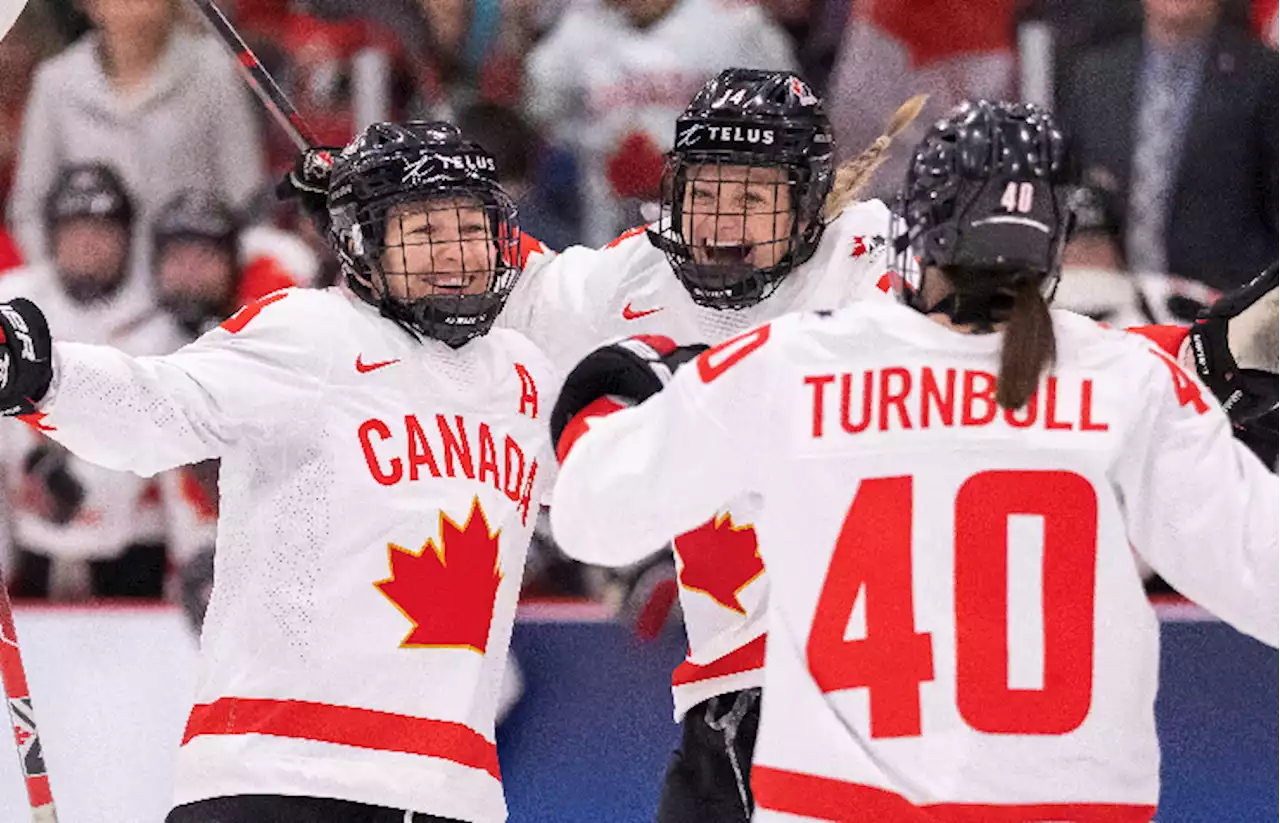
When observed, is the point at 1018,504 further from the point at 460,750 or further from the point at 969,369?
the point at 460,750

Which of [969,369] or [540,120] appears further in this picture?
[540,120]

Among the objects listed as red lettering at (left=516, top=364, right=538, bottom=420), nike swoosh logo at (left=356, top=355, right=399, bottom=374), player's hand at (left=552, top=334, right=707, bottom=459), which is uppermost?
player's hand at (left=552, top=334, right=707, bottom=459)

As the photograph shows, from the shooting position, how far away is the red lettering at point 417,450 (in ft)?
7.63

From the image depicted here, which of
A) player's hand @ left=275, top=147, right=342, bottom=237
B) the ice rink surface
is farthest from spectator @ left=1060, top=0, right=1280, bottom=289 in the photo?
player's hand @ left=275, top=147, right=342, bottom=237

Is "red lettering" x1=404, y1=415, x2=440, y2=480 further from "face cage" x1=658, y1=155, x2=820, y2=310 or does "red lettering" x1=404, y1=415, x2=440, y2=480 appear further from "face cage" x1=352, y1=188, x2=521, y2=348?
"face cage" x1=658, y1=155, x2=820, y2=310

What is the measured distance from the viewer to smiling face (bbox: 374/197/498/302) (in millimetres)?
2381

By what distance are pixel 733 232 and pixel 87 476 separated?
1959 millimetres

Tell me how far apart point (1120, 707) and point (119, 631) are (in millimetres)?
2646

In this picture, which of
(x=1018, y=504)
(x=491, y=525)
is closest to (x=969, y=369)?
(x=1018, y=504)

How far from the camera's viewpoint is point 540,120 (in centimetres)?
381

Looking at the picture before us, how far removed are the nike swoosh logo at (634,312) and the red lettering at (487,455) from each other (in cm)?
44

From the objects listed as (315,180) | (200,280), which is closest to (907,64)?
(315,180)

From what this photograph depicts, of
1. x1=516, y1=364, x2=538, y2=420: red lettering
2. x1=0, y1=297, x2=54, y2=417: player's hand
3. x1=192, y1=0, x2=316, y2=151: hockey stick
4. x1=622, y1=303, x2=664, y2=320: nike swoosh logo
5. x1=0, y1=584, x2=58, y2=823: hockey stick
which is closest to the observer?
x1=0, y1=297, x2=54, y2=417: player's hand

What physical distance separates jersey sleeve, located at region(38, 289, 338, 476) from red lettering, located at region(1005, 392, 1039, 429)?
940 millimetres
